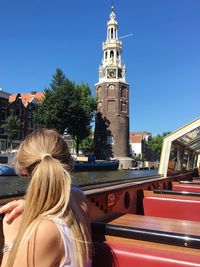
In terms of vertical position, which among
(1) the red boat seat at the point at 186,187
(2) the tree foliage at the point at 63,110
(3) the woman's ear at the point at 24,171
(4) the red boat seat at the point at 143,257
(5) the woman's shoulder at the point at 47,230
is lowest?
(4) the red boat seat at the point at 143,257

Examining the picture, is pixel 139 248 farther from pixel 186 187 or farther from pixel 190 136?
pixel 190 136

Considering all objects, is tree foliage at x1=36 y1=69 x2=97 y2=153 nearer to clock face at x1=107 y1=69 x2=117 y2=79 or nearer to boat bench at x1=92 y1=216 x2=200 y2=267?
clock face at x1=107 y1=69 x2=117 y2=79

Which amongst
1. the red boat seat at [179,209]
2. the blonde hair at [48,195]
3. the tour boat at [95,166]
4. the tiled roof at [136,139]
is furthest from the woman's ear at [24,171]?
the tiled roof at [136,139]

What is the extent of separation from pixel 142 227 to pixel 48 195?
1207 mm

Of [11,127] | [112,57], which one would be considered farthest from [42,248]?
[112,57]

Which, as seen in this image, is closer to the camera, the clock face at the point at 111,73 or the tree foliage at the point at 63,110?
the tree foliage at the point at 63,110

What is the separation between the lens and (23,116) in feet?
154

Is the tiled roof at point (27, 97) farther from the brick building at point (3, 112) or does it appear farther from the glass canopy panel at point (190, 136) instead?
the glass canopy panel at point (190, 136)

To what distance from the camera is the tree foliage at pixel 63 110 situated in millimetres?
38531

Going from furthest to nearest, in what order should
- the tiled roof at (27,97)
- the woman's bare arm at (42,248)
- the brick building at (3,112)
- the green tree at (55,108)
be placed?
the tiled roof at (27,97), the brick building at (3,112), the green tree at (55,108), the woman's bare arm at (42,248)

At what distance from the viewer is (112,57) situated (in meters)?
57.6

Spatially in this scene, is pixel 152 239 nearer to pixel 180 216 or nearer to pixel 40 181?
pixel 40 181

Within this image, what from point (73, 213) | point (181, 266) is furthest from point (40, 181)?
point (181, 266)

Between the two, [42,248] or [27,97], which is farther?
[27,97]
